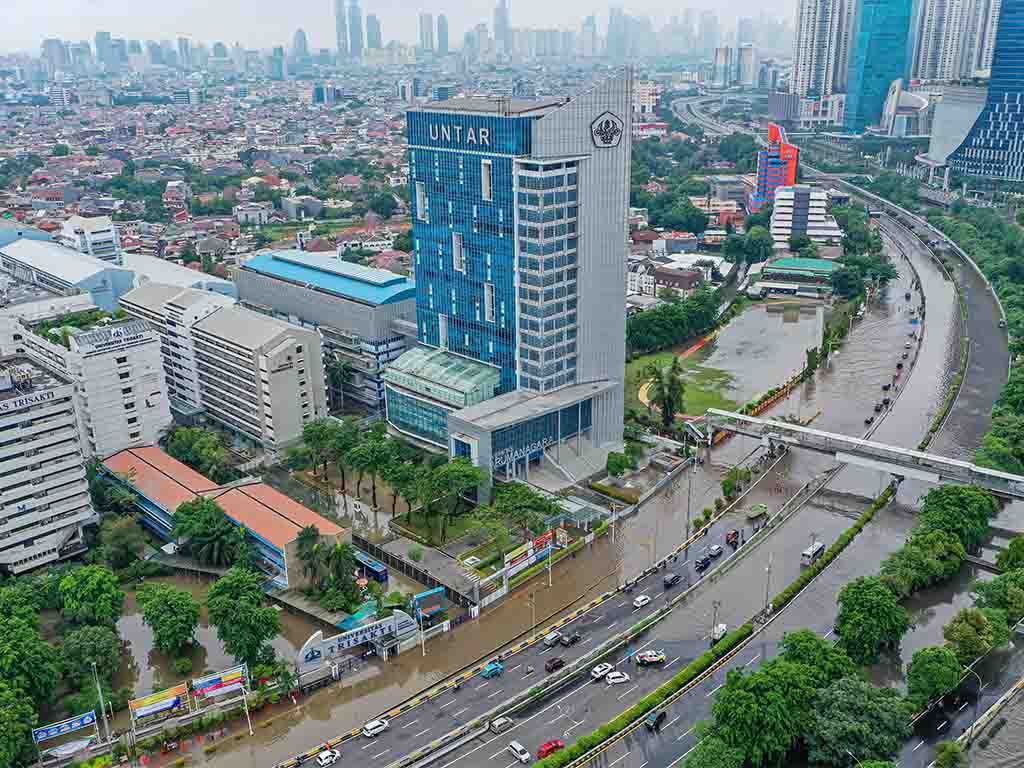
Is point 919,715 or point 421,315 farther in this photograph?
point 421,315

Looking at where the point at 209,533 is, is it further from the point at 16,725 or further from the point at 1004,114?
the point at 1004,114

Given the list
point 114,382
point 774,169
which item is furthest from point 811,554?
point 774,169

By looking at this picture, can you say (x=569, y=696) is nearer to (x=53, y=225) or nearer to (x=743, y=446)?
(x=743, y=446)

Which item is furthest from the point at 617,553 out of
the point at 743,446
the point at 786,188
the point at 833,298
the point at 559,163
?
the point at 786,188

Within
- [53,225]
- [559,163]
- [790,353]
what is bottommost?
[790,353]

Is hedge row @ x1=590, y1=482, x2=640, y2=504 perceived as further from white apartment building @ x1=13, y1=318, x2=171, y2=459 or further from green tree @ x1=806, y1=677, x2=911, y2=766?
white apartment building @ x1=13, y1=318, x2=171, y2=459

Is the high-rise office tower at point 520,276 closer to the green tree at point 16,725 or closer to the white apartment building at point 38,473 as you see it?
the white apartment building at point 38,473
